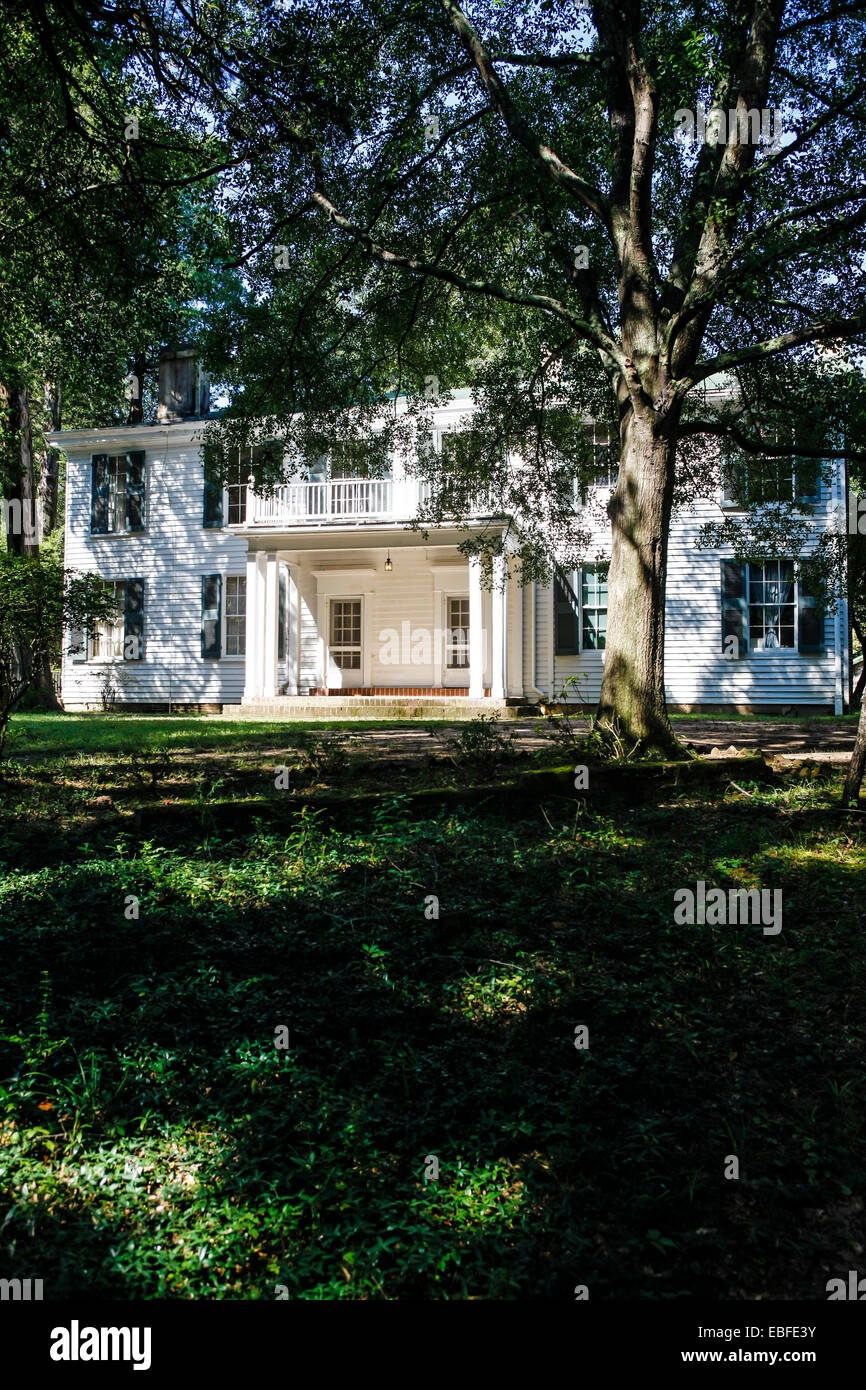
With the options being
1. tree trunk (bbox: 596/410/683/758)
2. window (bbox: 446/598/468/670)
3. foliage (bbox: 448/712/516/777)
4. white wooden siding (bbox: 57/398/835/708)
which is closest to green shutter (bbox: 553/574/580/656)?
white wooden siding (bbox: 57/398/835/708)

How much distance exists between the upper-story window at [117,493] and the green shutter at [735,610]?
1300 centimetres

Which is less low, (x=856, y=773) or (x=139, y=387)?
(x=139, y=387)

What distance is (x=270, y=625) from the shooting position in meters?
18.4

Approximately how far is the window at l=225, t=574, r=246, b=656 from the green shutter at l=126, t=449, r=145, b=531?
2.70 m

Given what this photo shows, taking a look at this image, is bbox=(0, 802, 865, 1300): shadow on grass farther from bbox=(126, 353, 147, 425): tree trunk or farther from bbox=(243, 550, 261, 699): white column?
bbox=(126, 353, 147, 425): tree trunk

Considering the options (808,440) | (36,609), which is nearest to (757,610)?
(808,440)

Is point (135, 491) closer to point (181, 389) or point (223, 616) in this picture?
point (181, 389)

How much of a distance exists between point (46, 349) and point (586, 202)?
875cm

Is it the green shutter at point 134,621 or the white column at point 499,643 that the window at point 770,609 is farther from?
the green shutter at point 134,621

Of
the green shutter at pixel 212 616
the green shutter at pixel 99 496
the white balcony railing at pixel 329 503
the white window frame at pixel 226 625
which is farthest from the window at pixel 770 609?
the green shutter at pixel 99 496

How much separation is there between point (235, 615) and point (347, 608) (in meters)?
2.51

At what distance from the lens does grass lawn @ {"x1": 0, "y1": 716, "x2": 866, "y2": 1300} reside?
7.66 feet
